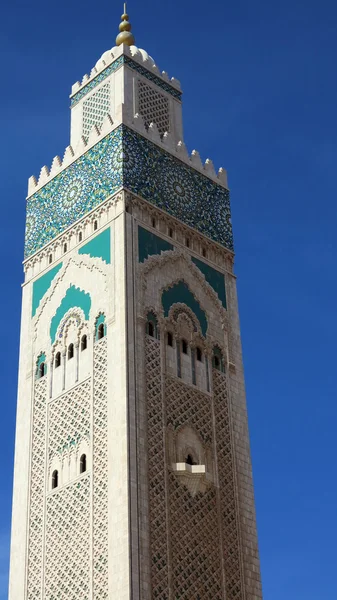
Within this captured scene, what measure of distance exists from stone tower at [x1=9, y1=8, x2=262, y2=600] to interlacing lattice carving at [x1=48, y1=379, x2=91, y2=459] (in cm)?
2

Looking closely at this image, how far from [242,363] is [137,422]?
7.83 feet

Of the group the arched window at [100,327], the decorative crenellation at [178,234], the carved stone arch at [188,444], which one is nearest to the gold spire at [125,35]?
the decorative crenellation at [178,234]

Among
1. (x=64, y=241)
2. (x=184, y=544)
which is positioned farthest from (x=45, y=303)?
(x=184, y=544)

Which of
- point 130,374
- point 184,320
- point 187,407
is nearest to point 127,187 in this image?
point 184,320

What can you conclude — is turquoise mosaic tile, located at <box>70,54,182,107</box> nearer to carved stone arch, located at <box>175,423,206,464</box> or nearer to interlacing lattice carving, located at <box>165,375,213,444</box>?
interlacing lattice carving, located at <box>165,375,213,444</box>

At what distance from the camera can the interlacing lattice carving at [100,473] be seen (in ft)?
36.1

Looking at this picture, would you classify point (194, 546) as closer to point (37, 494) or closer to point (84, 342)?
point (37, 494)

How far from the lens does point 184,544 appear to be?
11461 mm

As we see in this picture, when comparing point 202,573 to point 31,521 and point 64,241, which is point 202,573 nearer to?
point 31,521

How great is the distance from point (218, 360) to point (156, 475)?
2174 mm

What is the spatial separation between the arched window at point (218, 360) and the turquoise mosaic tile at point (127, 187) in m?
1.61

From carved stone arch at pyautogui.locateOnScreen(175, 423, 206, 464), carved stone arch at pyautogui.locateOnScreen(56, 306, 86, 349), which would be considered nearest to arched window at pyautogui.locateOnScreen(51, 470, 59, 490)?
carved stone arch at pyautogui.locateOnScreen(175, 423, 206, 464)

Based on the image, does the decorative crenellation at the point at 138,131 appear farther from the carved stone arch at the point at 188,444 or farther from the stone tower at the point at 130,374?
the carved stone arch at the point at 188,444

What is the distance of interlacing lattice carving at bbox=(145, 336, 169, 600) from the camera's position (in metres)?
11.0
